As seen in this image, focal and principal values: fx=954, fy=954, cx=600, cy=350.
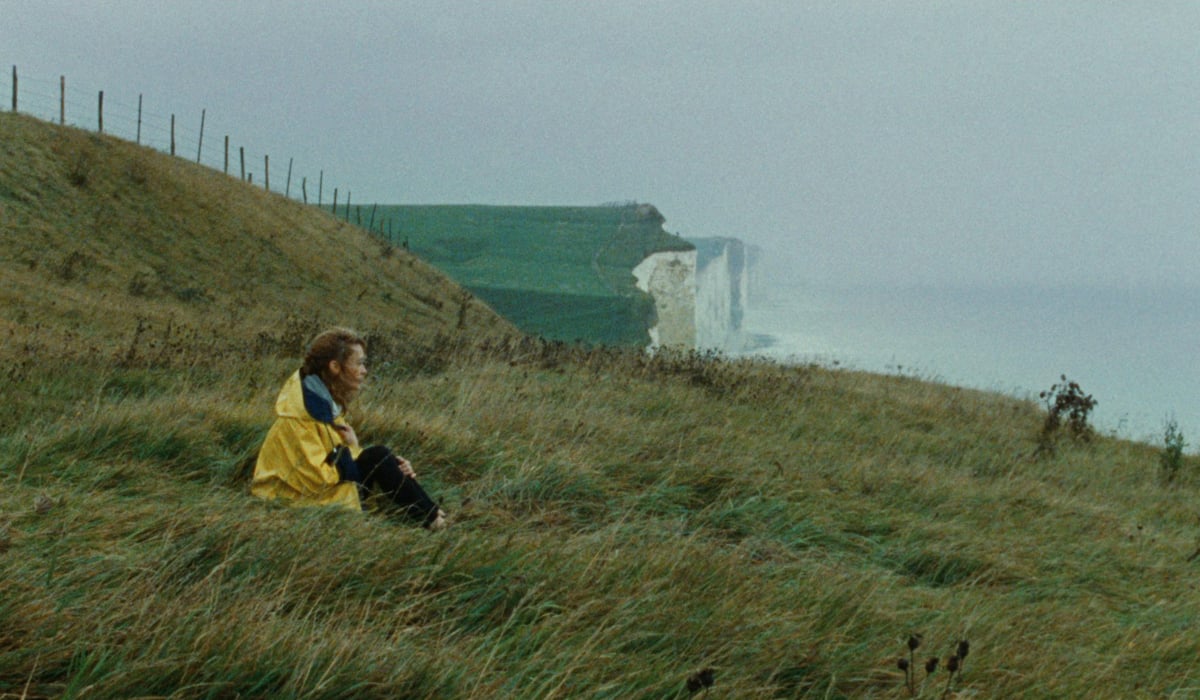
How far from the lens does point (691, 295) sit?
58.2 meters

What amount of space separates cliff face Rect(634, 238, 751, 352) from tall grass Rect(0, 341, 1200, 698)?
89.1 ft

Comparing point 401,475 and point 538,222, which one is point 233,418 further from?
point 538,222

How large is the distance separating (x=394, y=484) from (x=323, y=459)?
1.22 feet

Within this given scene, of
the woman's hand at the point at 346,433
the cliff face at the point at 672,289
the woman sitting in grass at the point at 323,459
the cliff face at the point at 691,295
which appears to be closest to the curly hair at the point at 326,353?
the woman sitting in grass at the point at 323,459

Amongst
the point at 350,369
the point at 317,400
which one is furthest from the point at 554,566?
the point at 350,369

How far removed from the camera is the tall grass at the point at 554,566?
2.58 meters

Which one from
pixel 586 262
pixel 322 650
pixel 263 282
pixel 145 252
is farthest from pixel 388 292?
pixel 322 650

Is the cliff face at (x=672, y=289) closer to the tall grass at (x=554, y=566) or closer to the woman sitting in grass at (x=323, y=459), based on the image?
the tall grass at (x=554, y=566)

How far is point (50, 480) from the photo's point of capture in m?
4.51

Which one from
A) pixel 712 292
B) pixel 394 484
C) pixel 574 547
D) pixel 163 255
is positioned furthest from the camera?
pixel 712 292

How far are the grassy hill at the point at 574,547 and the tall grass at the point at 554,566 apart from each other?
2cm

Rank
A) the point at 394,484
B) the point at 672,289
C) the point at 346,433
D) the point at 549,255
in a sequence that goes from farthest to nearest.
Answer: the point at 672,289 < the point at 549,255 < the point at 346,433 < the point at 394,484

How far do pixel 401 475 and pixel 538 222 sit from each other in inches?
2234

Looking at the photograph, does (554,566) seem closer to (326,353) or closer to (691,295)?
(326,353)
